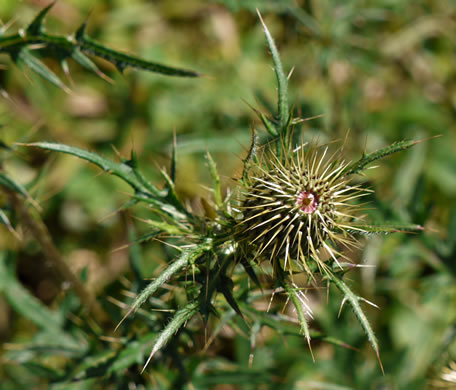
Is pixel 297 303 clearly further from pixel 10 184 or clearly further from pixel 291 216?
pixel 10 184

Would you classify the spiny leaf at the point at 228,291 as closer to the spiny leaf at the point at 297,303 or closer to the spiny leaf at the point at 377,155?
the spiny leaf at the point at 297,303

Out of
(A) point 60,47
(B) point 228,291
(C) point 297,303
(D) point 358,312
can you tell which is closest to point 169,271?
(B) point 228,291

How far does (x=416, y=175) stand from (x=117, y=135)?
2.92 meters

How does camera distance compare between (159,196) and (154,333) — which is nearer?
(159,196)

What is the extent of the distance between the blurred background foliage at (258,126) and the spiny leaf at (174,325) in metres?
1.67

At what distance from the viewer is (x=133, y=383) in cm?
259

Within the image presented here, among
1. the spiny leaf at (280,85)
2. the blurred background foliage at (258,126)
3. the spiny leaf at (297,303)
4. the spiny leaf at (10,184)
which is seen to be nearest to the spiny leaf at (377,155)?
the spiny leaf at (280,85)

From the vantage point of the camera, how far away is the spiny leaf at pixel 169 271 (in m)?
1.66

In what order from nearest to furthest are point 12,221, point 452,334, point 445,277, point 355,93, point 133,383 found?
point 133,383 → point 12,221 → point 452,334 → point 445,277 → point 355,93

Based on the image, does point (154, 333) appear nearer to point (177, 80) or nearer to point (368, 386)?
point (368, 386)

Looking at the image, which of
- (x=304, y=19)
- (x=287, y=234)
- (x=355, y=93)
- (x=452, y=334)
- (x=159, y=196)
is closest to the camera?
(x=287, y=234)

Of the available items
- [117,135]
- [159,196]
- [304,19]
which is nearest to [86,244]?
[117,135]

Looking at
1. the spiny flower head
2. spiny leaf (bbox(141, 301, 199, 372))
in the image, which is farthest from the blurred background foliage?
spiny leaf (bbox(141, 301, 199, 372))

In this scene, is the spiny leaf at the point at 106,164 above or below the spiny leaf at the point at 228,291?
above
